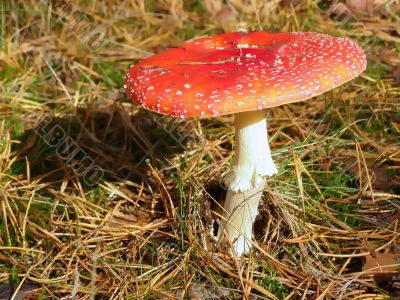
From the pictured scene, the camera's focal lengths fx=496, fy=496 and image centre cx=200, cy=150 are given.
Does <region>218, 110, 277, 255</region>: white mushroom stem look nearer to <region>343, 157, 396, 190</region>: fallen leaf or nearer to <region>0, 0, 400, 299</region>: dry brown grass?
<region>0, 0, 400, 299</region>: dry brown grass

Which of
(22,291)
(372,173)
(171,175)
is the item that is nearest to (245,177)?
(171,175)

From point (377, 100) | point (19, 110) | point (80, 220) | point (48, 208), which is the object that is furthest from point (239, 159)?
point (19, 110)

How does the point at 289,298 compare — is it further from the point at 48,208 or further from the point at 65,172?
the point at 65,172

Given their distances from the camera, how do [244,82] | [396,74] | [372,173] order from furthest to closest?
[396,74], [372,173], [244,82]

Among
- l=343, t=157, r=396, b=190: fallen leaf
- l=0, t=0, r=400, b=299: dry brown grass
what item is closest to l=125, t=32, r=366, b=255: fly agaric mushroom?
l=0, t=0, r=400, b=299: dry brown grass

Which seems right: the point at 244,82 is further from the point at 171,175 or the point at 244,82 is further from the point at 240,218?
the point at 171,175

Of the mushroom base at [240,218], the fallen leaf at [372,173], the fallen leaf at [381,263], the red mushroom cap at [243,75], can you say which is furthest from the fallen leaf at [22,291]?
the fallen leaf at [372,173]

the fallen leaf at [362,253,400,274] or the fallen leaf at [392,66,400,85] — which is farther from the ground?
the fallen leaf at [392,66,400,85]

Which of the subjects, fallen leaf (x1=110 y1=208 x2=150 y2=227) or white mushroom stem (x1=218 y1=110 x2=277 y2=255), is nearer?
white mushroom stem (x1=218 y1=110 x2=277 y2=255)
